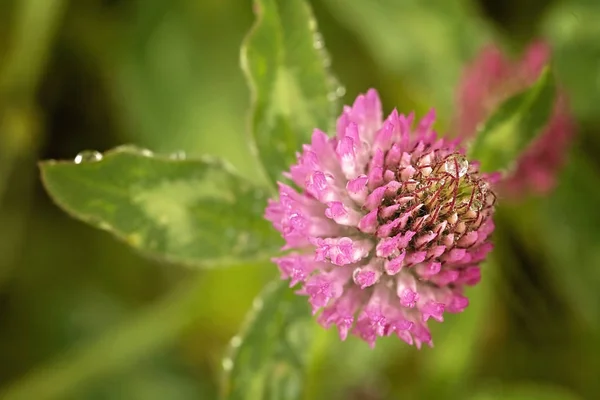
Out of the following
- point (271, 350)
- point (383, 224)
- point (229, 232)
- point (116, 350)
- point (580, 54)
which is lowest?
point (116, 350)

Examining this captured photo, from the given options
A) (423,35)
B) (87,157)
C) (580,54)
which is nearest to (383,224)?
(87,157)

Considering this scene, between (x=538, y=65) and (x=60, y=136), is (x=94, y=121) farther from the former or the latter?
(x=538, y=65)

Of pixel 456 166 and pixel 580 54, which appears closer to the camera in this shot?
pixel 456 166

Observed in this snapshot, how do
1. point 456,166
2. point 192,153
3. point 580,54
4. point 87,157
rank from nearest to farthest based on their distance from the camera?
point 456,166 → point 87,157 → point 580,54 → point 192,153

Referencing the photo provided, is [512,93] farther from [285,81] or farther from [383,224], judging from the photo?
[383,224]

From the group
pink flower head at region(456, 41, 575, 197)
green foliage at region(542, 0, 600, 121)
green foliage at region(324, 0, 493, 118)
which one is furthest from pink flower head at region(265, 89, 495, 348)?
green foliage at region(542, 0, 600, 121)

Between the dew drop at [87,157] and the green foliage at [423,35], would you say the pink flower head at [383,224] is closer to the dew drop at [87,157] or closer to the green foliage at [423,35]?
the dew drop at [87,157]
